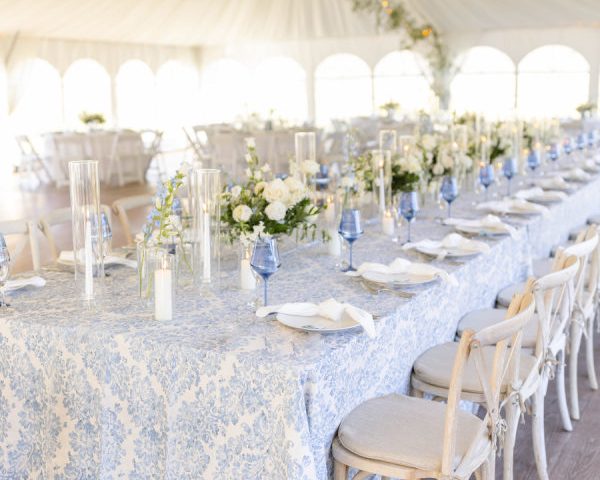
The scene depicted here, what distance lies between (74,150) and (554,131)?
283 inches

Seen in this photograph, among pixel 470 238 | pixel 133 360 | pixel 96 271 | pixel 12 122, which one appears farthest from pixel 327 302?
pixel 12 122

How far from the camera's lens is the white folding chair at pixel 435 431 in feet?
6.58

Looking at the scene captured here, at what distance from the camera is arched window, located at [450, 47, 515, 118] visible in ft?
53.3

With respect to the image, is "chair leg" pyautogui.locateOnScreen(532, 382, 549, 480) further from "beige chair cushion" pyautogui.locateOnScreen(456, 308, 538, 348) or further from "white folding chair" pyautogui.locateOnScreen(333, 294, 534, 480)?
"white folding chair" pyautogui.locateOnScreen(333, 294, 534, 480)

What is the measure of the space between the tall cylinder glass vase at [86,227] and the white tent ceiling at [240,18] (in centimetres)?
1164

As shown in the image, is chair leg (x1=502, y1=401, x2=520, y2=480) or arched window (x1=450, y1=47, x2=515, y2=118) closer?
chair leg (x1=502, y1=401, x2=520, y2=480)

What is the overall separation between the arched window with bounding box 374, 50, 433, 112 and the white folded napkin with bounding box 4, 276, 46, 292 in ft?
48.0

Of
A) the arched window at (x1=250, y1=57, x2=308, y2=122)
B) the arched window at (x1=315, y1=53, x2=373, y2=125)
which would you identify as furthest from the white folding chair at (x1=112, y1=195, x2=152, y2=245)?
the arched window at (x1=250, y1=57, x2=308, y2=122)

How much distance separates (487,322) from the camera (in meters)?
3.15

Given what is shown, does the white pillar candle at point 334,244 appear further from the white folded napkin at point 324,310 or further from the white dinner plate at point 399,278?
the white folded napkin at point 324,310

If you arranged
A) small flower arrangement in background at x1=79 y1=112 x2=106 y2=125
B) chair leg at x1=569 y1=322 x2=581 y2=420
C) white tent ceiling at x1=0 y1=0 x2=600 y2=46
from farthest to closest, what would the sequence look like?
1. white tent ceiling at x1=0 y1=0 x2=600 y2=46
2. small flower arrangement in background at x1=79 y1=112 x2=106 y2=125
3. chair leg at x1=569 y1=322 x2=581 y2=420

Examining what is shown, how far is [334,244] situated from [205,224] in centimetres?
71

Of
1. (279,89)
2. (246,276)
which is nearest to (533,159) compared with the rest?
(246,276)

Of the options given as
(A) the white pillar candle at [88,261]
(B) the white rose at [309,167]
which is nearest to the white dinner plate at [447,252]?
(B) the white rose at [309,167]
